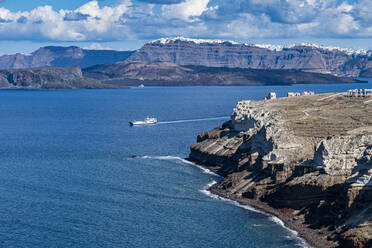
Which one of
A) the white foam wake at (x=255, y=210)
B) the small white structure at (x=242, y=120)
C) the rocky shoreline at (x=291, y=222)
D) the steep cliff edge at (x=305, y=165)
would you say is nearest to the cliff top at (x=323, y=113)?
the steep cliff edge at (x=305, y=165)

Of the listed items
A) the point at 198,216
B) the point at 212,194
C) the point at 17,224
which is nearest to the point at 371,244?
the point at 198,216

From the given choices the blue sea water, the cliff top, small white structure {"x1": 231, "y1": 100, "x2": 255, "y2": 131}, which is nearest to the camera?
the blue sea water

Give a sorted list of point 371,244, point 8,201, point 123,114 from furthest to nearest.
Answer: point 123,114
point 8,201
point 371,244

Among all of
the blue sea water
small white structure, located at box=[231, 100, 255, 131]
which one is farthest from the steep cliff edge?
the blue sea water

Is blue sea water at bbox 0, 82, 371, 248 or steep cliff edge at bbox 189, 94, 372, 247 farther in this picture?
blue sea water at bbox 0, 82, 371, 248

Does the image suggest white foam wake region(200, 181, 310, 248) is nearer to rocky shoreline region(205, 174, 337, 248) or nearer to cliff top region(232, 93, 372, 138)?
rocky shoreline region(205, 174, 337, 248)

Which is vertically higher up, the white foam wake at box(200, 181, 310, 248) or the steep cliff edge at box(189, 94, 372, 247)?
the steep cliff edge at box(189, 94, 372, 247)

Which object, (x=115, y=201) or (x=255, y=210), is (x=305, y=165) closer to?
(x=255, y=210)

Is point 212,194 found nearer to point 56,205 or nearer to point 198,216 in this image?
point 198,216

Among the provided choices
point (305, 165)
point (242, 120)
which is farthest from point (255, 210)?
point (242, 120)
